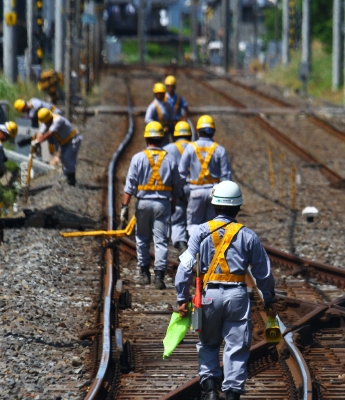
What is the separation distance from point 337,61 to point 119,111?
12541 millimetres

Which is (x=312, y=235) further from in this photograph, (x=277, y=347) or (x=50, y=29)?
(x=50, y=29)

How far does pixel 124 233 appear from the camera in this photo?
40.1 ft

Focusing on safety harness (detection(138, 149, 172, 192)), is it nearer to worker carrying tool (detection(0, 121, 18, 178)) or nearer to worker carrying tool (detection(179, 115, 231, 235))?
worker carrying tool (detection(179, 115, 231, 235))

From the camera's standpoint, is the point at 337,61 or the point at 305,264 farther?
the point at 337,61

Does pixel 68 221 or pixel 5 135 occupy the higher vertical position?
pixel 5 135

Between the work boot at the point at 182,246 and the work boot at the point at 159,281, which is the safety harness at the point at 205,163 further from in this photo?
the work boot at the point at 159,281

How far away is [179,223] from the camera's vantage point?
1277 cm

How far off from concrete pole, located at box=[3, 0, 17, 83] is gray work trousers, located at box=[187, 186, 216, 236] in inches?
636

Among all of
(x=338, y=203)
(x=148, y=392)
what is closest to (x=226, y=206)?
(x=148, y=392)

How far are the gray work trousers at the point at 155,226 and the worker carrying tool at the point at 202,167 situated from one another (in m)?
0.76

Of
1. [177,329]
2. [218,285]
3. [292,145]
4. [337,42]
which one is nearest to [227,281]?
[218,285]

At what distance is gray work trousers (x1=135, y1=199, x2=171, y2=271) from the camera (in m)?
11.0

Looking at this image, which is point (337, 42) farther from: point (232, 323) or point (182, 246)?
point (232, 323)

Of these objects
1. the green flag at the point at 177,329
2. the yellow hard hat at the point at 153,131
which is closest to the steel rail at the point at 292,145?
the yellow hard hat at the point at 153,131
